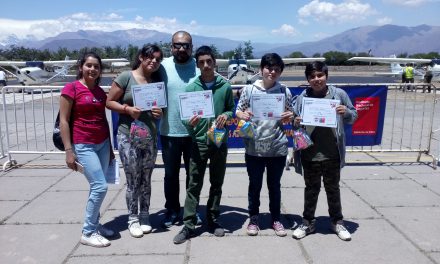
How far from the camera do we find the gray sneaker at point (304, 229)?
406cm

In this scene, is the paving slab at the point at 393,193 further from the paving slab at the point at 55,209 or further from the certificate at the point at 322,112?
the paving slab at the point at 55,209

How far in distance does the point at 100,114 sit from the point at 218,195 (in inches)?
59.0

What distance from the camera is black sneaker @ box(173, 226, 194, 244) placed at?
155 inches

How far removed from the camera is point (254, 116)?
3.84m

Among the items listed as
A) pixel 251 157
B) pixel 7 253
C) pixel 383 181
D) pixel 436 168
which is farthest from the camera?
pixel 436 168

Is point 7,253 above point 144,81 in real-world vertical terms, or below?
below

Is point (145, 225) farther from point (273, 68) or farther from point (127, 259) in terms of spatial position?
point (273, 68)

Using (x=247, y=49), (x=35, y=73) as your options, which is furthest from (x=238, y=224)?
(x=247, y=49)

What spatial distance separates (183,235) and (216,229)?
385 mm

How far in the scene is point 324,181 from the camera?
159 inches

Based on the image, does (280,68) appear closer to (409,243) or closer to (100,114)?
(100,114)

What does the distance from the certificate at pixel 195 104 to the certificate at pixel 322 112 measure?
1018mm

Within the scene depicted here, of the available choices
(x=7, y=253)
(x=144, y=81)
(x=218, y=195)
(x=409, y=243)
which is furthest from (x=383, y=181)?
(x=7, y=253)

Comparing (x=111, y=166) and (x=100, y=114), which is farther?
(x=111, y=166)
